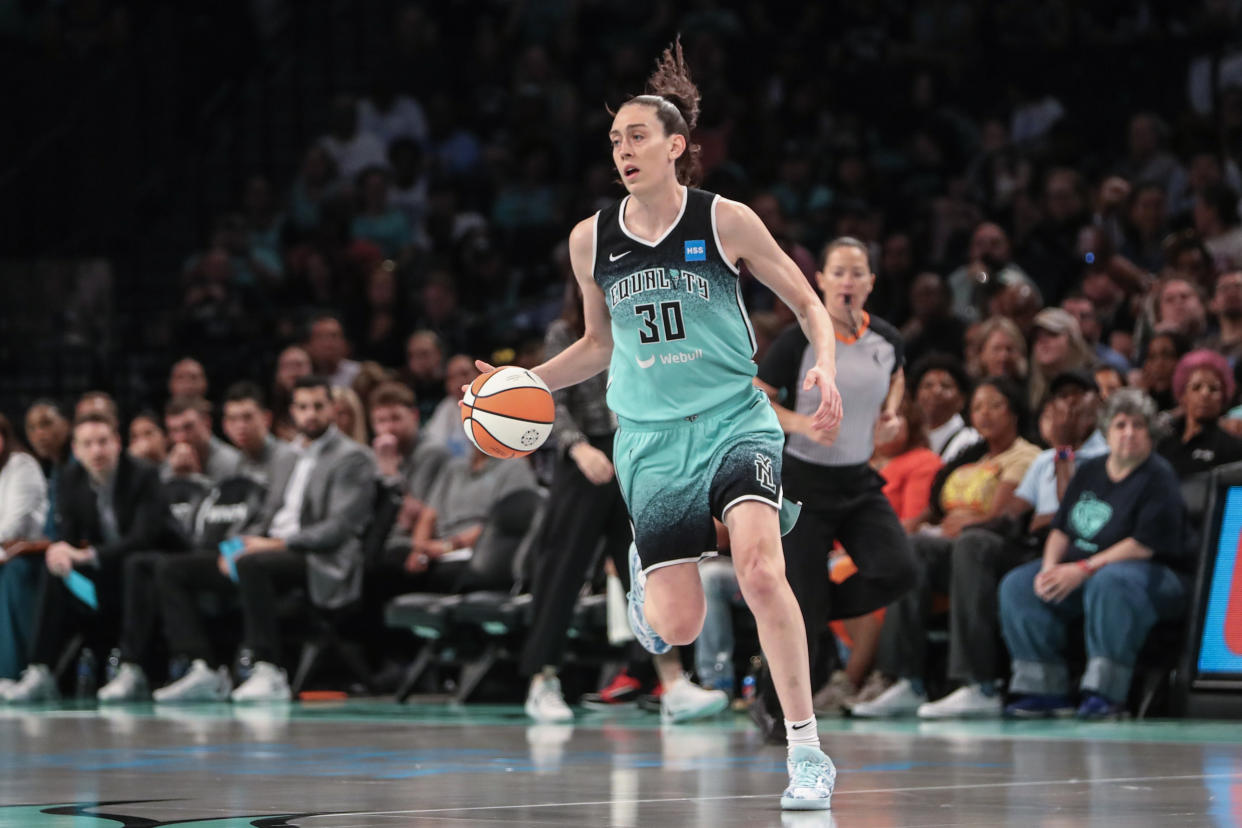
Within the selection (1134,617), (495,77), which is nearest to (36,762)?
(1134,617)

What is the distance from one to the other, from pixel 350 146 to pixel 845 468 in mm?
10463

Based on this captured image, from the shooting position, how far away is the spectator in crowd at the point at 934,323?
40.8ft

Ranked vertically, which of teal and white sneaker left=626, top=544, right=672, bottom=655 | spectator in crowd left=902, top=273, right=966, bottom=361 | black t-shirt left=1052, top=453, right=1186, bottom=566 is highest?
spectator in crowd left=902, top=273, right=966, bottom=361

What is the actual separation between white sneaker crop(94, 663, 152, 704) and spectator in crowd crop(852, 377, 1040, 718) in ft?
15.9

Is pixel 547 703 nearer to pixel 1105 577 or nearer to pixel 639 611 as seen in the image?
pixel 1105 577

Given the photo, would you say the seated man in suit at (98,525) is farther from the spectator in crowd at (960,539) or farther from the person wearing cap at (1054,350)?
the person wearing cap at (1054,350)

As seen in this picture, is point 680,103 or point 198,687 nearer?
point 680,103

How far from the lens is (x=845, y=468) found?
8.30 meters

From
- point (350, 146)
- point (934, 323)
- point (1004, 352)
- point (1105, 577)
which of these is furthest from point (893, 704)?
point (350, 146)

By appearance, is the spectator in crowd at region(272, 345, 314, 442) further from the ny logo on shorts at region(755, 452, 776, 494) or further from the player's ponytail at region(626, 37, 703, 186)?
the ny logo on shorts at region(755, 452, 776, 494)

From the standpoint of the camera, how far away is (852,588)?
27.6 ft

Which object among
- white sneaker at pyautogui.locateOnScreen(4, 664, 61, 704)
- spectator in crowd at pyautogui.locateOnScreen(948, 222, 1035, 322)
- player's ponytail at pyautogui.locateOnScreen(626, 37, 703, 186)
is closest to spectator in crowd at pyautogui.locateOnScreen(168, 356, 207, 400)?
white sneaker at pyautogui.locateOnScreen(4, 664, 61, 704)

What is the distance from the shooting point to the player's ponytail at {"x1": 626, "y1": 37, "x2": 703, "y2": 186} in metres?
6.49

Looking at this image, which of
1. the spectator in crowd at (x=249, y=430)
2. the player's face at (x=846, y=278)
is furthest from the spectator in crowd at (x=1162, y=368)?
the spectator in crowd at (x=249, y=430)
